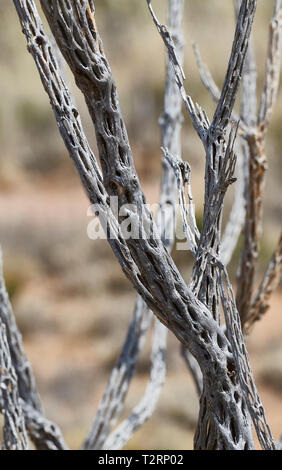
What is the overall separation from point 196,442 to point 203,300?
0.75ft

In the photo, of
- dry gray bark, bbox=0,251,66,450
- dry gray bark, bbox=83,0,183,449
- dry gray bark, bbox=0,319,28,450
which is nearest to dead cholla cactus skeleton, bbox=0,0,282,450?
dry gray bark, bbox=0,319,28,450

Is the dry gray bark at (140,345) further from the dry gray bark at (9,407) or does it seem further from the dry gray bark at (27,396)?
the dry gray bark at (9,407)

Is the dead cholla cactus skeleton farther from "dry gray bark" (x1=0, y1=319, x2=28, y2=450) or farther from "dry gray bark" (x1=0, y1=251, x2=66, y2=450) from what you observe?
"dry gray bark" (x1=0, y1=251, x2=66, y2=450)

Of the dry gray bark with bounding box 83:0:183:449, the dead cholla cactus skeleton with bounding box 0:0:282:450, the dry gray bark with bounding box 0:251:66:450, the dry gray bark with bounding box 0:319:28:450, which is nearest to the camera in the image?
the dead cholla cactus skeleton with bounding box 0:0:282:450

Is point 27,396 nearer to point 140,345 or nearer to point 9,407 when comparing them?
point 9,407

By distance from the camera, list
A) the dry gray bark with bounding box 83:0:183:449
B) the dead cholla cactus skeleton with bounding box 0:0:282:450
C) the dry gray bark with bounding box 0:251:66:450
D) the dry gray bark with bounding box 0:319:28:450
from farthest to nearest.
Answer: the dry gray bark with bounding box 83:0:183:449, the dry gray bark with bounding box 0:251:66:450, the dry gray bark with bounding box 0:319:28:450, the dead cholla cactus skeleton with bounding box 0:0:282:450

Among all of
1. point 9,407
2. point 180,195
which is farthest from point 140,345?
point 180,195

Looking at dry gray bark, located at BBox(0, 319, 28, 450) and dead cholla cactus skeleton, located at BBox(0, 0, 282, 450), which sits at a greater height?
dead cholla cactus skeleton, located at BBox(0, 0, 282, 450)

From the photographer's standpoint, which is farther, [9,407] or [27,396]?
[27,396]

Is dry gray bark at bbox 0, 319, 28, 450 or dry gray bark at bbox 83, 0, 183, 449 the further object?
dry gray bark at bbox 83, 0, 183, 449

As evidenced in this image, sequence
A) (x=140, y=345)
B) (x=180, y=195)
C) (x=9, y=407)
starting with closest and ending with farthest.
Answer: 1. (x=180, y=195)
2. (x=9, y=407)
3. (x=140, y=345)

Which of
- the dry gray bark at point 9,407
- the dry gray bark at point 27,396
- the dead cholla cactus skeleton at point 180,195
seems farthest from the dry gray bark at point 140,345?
the dead cholla cactus skeleton at point 180,195

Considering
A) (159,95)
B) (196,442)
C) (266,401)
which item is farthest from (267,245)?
(196,442)

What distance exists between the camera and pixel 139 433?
3619 millimetres
